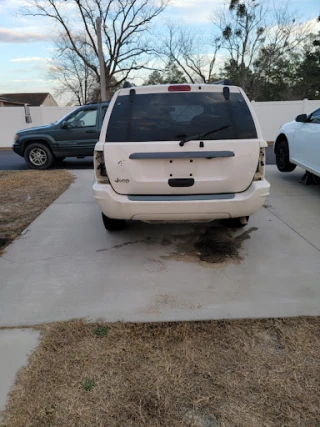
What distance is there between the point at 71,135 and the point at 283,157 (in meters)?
5.82

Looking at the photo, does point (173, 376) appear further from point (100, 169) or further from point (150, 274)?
point (100, 169)

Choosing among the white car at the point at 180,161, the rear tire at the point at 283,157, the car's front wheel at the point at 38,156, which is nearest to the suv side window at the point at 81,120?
the car's front wheel at the point at 38,156

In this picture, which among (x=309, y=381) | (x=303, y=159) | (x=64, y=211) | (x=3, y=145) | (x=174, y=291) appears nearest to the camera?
(x=309, y=381)

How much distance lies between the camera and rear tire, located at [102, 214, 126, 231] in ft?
14.8

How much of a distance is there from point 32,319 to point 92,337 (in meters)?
0.59

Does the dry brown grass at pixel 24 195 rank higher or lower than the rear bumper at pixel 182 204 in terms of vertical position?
lower

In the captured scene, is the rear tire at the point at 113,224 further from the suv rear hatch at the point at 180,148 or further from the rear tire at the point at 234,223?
the rear tire at the point at 234,223

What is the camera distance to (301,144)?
696 cm

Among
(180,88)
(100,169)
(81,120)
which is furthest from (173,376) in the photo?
(81,120)

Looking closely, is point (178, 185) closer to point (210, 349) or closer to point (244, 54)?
point (210, 349)

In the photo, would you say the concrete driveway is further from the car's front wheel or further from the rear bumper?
the car's front wheel

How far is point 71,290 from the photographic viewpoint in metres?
3.31

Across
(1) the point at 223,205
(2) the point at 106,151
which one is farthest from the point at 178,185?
(2) the point at 106,151

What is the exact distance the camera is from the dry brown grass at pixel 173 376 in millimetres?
1982
